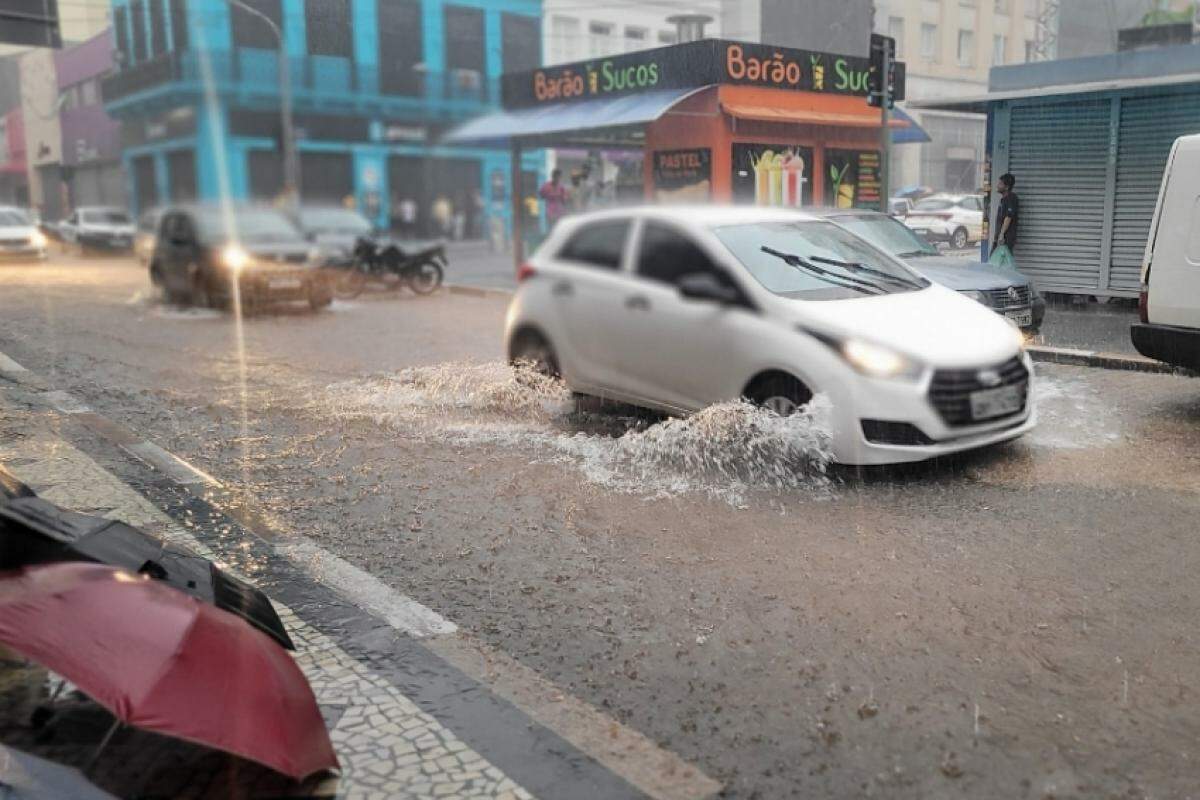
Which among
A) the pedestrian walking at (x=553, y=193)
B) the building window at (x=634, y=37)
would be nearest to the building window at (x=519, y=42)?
the pedestrian walking at (x=553, y=193)

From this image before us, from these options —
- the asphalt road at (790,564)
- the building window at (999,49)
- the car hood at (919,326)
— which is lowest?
the asphalt road at (790,564)

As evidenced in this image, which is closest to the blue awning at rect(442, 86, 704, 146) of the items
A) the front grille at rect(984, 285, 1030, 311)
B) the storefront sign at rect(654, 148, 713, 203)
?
the storefront sign at rect(654, 148, 713, 203)

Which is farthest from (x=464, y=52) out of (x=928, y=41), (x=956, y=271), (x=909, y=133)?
(x=909, y=133)

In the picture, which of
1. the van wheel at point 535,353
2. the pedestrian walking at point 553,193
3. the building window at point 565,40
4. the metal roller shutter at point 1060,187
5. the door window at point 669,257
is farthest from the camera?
the pedestrian walking at point 553,193

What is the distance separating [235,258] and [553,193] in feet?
16.8

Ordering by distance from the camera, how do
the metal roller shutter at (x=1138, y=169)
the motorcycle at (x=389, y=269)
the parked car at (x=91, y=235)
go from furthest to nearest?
the parked car at (x=91, y=235), the motorcycle at (x=389, y=269), the metal roller shutter at (x=1138, y=169)

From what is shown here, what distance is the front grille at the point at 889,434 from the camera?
17.8 feet

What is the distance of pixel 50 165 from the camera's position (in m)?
11.4

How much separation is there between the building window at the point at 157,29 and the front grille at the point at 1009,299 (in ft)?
22.9

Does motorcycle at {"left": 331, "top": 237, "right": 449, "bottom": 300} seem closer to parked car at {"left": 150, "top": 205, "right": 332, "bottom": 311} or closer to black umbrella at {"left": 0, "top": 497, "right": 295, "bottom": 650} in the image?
parked car at {"left": 150, "top": 205, "right": 332, "bottom": 311}

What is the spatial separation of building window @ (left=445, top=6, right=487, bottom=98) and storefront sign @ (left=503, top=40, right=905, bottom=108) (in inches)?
316

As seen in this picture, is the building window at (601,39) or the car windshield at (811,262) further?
the building window at (601,39)

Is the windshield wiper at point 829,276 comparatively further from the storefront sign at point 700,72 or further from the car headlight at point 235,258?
the storefront sign at point 700,72

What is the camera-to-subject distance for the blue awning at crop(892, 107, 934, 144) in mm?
17641
